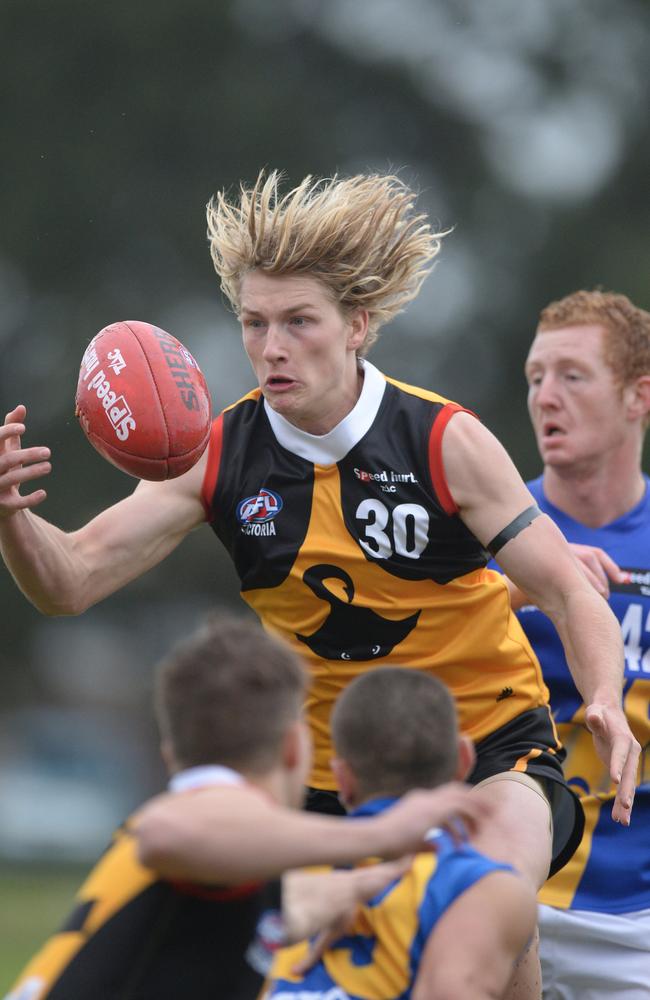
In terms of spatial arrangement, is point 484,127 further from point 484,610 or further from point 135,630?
point 484,610

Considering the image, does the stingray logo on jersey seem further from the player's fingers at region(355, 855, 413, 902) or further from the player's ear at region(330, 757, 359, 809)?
the player's fingers at region(355, 855, 413, 902)

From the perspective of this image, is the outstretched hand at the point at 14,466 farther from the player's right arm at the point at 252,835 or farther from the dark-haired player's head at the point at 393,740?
the player's right arm at the point at 252,835

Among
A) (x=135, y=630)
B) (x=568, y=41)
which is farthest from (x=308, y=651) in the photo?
(x=568, y=41)

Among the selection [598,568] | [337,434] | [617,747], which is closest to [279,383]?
[337,434]

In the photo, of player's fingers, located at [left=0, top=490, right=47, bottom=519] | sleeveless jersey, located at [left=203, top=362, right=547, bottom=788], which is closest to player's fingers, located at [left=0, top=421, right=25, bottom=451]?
player's fingers, located at [left=0, top=490, right=47, bottom=519]

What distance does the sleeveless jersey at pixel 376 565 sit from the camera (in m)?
4.80

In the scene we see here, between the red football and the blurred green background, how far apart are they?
14.7 meters

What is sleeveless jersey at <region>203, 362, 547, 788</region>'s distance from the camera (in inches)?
189

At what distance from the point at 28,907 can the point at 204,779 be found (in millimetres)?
11414

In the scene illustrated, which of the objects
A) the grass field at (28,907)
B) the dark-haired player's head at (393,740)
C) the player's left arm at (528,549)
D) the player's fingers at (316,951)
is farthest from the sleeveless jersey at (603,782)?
the grass field at (28,907)

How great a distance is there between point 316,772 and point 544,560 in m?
0.91

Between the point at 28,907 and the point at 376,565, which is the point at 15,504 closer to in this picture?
the point at 376,565

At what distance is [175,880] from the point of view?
10.5 ft

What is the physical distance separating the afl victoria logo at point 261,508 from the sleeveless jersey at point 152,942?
5.59 feet
